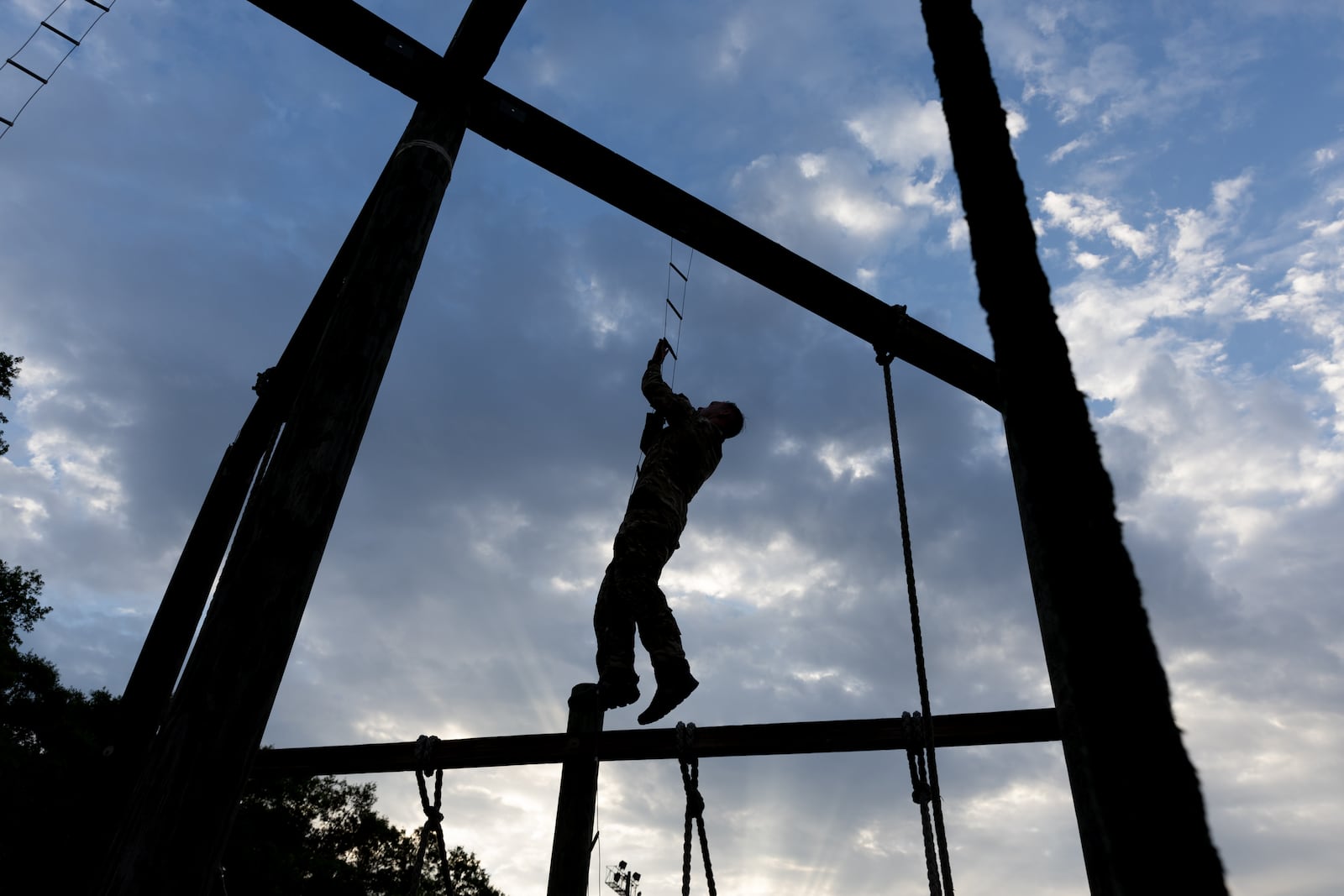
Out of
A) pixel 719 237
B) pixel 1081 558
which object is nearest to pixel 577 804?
pixel 719 237

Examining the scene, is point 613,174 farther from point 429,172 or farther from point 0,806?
point 0,806

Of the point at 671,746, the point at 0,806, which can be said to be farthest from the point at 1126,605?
the point at 0,806

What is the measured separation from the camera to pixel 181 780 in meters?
1.85

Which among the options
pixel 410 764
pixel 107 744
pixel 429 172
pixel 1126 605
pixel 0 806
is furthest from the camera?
pixel 0 806

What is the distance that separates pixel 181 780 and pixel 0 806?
18653 millimetres

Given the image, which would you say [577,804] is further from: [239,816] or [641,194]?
[239,816]

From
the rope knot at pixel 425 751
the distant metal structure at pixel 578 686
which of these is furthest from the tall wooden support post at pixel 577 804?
the rope knot at pixel 425 751

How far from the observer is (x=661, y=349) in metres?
4.79

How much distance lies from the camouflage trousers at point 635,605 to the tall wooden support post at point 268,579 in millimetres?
1957

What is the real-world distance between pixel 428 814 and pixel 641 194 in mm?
3139

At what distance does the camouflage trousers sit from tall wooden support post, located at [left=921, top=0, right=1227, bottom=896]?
308 centimetres

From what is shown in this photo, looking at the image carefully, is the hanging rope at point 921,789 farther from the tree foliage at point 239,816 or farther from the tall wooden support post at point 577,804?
the tree foliage at point 239,816

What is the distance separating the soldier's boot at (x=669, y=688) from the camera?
12.6ft

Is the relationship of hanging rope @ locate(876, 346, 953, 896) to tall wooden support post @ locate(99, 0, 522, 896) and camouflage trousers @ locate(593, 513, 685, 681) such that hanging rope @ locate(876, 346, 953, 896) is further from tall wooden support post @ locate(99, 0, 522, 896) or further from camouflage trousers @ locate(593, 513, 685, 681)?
tall wooden support post @ locate(99, 0, 522, 896)
